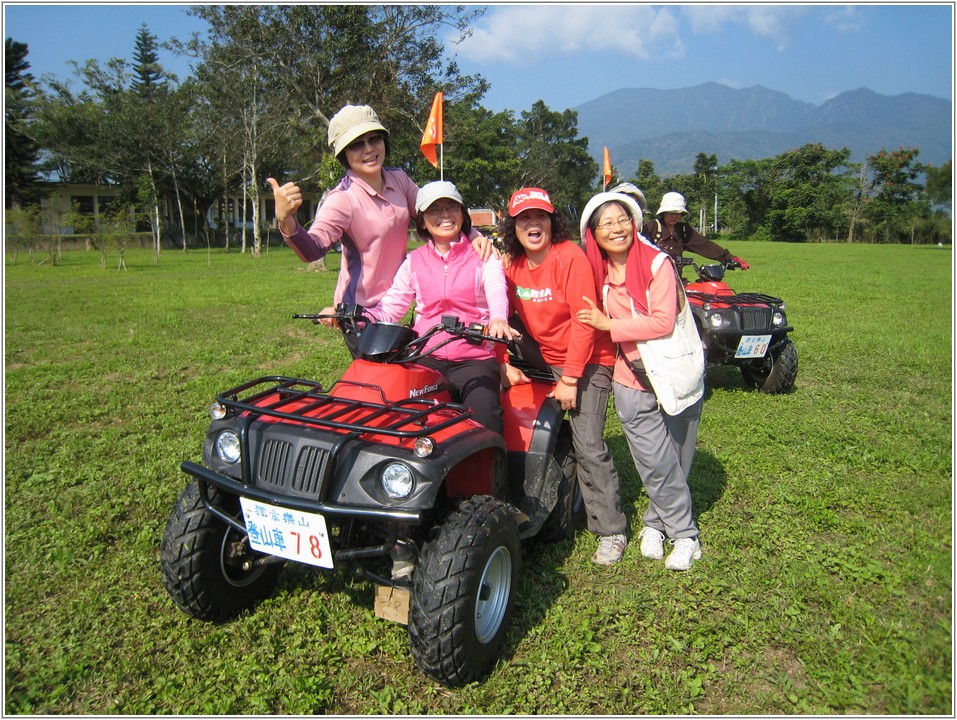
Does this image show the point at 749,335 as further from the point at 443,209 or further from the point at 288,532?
the point at 288,532

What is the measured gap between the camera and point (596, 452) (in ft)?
12.7

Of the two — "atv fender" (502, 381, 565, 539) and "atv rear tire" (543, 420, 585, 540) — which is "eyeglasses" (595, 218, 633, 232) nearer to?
"atv fender" (502, 381, 565, 539)

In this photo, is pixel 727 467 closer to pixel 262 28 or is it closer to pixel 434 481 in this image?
pixel 434 481

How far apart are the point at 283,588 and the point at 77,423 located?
3798mm

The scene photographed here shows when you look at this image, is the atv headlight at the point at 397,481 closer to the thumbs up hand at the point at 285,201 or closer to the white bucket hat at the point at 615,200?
the thumbs up hand at the point at 285,201

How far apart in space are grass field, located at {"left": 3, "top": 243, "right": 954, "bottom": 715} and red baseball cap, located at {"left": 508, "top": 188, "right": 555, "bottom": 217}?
1894 millimetres

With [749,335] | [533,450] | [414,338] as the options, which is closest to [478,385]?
[414,338]

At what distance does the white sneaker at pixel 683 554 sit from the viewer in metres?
3.81

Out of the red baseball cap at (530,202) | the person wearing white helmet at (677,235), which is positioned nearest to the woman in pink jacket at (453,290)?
the red baseball cap at (530,202)

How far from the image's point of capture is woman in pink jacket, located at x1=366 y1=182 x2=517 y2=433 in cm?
356

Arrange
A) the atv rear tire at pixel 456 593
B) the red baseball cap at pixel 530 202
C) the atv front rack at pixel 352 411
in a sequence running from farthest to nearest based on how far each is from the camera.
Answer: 1. the red baseball cap at pixel 530 202
2. the atv front rack at pixel 352 411
3. the atv rear tire at pixel 456 593

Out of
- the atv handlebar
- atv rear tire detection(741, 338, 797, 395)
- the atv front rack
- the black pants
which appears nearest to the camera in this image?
the atv front rack

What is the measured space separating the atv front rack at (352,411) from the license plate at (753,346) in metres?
4.61

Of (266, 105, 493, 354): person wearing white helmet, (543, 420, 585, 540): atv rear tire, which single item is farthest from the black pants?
(543, 420, 585, 540): atv rear tire
